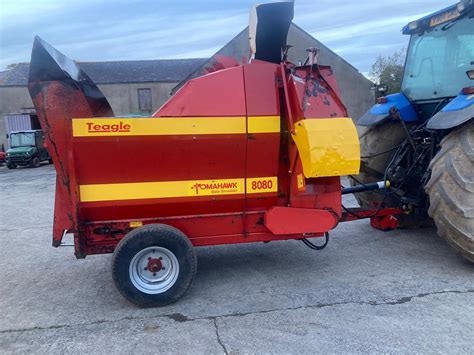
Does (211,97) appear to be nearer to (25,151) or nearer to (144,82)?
(25,151)

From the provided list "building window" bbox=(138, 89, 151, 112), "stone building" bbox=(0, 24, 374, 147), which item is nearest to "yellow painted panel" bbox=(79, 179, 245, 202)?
"stone building" bbox=(0, 24, 374, 147)

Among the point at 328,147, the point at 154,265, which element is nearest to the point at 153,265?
the point at 154,265

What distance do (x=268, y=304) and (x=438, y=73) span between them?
3.31 metres

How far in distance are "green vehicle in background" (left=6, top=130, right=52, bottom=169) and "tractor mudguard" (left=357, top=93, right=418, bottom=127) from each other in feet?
61.9

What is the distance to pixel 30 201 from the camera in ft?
32.4

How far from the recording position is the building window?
32156 millimetres

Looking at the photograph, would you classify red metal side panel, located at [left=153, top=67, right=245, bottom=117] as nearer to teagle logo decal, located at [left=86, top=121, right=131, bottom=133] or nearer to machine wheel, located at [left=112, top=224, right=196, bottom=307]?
teagle logo decal, located at [left=86, top=121, right=131, bottom=133]

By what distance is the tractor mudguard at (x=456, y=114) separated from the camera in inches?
158

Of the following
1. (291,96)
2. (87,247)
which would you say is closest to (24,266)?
→ (87,247)

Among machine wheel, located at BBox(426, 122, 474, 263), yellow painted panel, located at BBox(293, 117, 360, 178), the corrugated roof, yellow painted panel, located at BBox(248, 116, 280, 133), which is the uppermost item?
the corrugated roof

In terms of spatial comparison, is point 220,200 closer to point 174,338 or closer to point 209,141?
point 209,141

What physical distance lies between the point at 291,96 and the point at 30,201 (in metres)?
7.81

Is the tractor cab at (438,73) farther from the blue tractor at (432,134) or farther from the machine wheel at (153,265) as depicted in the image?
the machine wheel at (153,265)

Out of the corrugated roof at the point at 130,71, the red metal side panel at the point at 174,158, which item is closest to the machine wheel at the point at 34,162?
the corrugated roof at the point at 130,71
